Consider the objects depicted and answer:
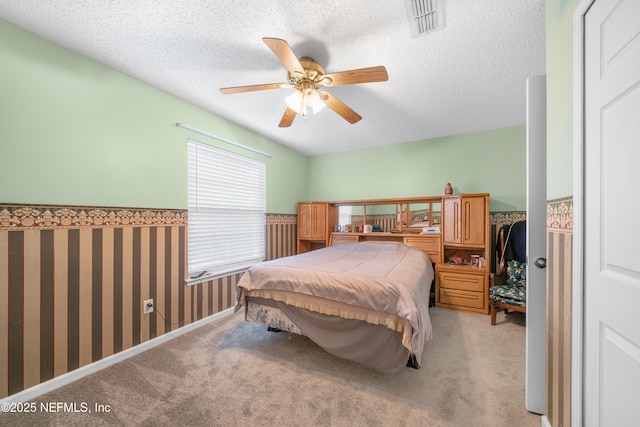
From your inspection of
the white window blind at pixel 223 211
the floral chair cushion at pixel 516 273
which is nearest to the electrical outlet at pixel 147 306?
the white window blind at pixel 223 211

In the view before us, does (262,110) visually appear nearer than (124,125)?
No

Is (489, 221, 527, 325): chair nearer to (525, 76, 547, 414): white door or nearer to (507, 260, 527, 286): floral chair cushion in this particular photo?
(507, 260, 527, 286): floral chair cushion

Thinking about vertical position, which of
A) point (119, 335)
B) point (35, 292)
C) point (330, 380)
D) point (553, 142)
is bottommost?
point (330, 380)

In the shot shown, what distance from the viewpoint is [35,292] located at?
167cm

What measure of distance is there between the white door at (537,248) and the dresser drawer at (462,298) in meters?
1.69

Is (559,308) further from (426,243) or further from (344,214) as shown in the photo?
(344,214)

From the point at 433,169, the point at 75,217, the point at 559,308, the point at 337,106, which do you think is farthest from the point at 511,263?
the point at 75,217

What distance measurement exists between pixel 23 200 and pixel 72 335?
1.05 m

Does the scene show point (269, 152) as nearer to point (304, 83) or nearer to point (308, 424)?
point (304, 83)

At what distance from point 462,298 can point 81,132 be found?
172 inches

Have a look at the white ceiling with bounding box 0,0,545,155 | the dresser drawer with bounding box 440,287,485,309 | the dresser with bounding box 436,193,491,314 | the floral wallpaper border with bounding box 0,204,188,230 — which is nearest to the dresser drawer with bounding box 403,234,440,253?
the dresser with bounding box 436,193,491,314

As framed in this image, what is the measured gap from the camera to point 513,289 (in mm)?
2727

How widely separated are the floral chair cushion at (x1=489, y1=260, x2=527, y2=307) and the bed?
3.43 feet

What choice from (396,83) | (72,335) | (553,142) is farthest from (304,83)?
(72,335)
